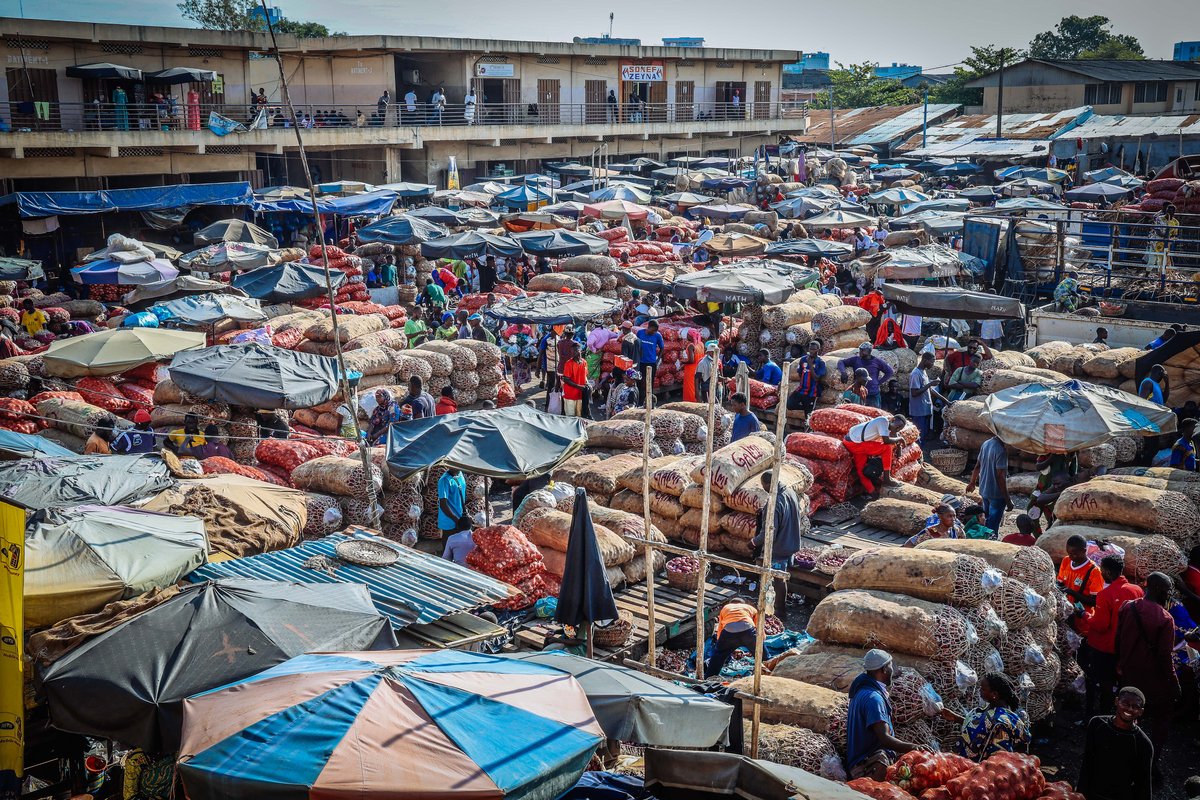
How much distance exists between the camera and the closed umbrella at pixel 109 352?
11992 millimetres

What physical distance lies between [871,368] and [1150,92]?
39373mm

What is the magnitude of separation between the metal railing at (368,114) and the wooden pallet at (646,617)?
17.2 metres

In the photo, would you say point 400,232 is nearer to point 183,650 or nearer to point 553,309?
point 553,309

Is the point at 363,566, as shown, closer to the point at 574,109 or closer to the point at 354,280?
the point at 354,280

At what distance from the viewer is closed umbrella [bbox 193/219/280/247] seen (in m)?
20.5

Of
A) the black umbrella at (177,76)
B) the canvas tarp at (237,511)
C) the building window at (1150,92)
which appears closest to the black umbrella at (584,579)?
the canvas tarp at (237,511)

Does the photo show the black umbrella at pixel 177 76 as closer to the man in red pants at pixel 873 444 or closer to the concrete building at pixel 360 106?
the concrete building at pixel 360 106

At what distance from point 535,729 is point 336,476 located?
216 inches

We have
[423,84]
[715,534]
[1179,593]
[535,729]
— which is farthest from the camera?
[423,84]

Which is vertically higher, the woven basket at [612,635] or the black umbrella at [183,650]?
the black umbrella at [183,650]

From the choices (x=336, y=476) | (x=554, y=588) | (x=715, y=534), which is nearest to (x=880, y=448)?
(x=715, y=534)

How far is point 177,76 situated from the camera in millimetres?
29516

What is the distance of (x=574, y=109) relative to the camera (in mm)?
43031

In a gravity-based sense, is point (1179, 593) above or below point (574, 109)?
below
